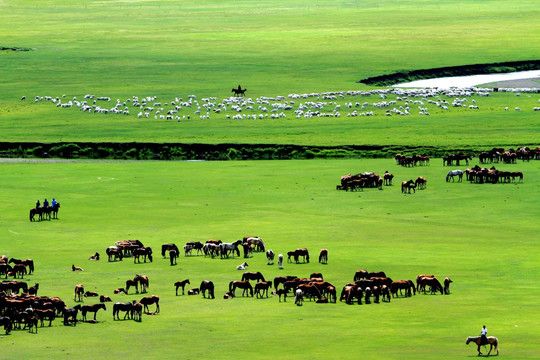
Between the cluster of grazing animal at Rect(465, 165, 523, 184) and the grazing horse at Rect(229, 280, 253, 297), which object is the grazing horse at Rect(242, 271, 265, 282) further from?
the cluster of grazing animal at Rect(465, 165, 523, 184)

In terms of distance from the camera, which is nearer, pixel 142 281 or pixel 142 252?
pixel 142 281

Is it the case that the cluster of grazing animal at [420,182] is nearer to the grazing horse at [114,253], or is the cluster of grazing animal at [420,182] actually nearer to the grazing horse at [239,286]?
the grazing horse at [114,253]

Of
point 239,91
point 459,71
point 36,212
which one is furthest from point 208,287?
point 459,71

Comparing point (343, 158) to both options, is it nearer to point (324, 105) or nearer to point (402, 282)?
point (324, 105)

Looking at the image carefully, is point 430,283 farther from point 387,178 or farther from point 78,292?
point 387,178

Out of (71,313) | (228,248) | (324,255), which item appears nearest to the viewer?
(71,313)

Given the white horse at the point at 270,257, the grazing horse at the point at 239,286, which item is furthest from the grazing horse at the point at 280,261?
the grazing horse at the point at 239,286

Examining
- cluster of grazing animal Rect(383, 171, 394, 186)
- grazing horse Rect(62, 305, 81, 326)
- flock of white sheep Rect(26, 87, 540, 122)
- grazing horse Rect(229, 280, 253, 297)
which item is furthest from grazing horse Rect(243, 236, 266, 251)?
flock of white sheep Rect(26, 87, 540, 122)
